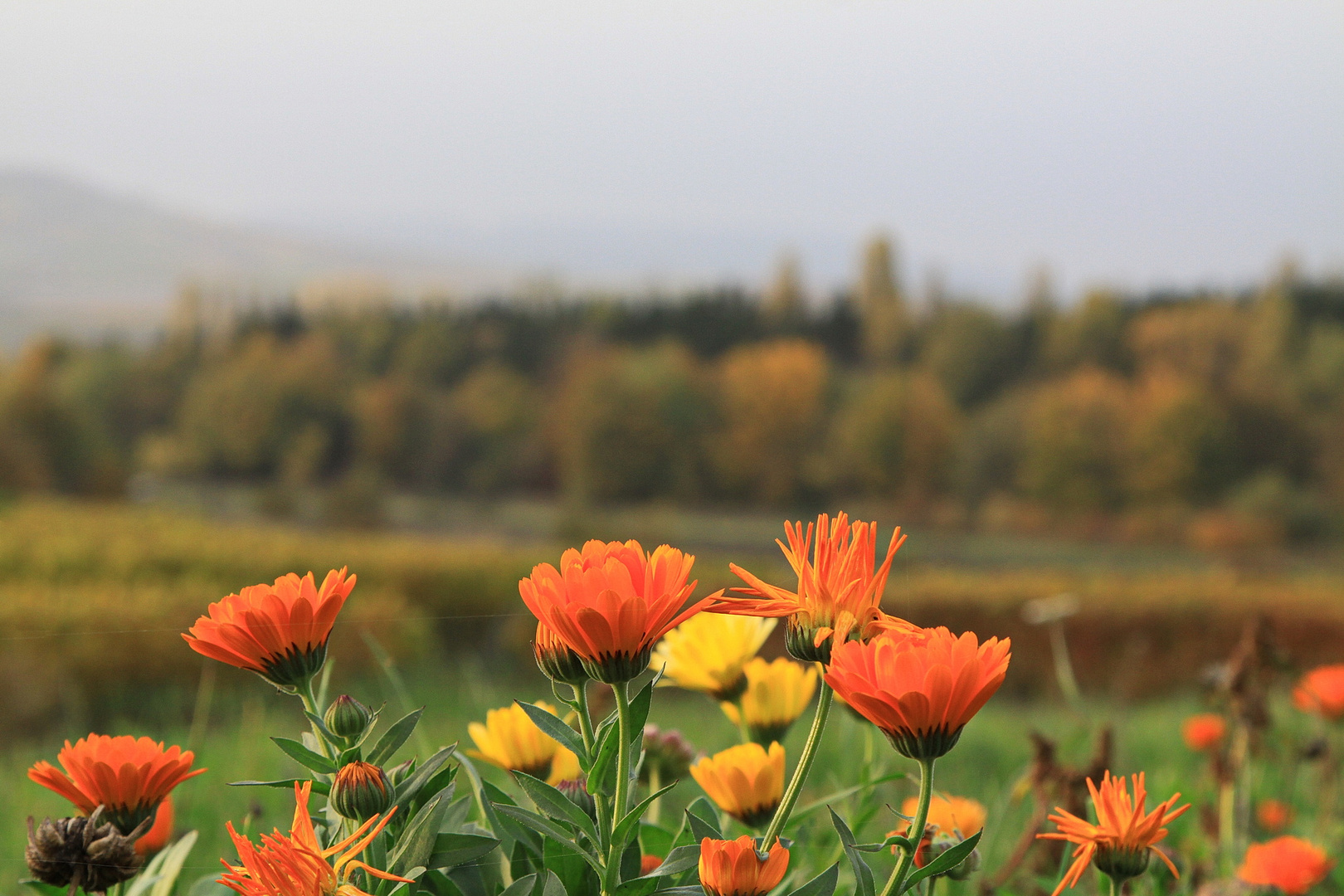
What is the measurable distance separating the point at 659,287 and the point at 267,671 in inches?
241

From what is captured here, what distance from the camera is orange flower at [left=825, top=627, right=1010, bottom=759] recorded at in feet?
1.38

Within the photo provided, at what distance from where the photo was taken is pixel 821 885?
50 centimetres

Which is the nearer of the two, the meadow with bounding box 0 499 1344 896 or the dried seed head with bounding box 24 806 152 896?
the dried seed head with bounding box 24 806 152 896

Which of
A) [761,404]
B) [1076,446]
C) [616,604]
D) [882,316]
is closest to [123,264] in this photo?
[761,404]

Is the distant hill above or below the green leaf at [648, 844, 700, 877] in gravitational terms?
above

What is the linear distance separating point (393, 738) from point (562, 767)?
157 millimetres

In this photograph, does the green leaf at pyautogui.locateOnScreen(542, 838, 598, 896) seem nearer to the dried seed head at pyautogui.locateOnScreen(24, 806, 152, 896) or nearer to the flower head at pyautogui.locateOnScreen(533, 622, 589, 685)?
the flower head at pyautogui.locateOnScreen(533, 622, 589, 685)

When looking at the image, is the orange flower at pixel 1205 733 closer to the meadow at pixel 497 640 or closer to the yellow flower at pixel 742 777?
the meadow at pixel 497 640

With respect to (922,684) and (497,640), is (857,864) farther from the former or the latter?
(497,640)

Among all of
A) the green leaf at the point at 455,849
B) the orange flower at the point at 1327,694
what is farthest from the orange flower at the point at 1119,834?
the orange flower at the point at 1327,694

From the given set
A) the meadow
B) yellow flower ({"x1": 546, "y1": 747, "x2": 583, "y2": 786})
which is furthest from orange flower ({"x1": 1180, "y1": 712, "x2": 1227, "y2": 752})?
yellow flower ({"x1": 546, "y1": 747, "x2": 583, "y2": 786})

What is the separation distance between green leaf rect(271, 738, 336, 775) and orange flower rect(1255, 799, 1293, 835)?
4.53 feet

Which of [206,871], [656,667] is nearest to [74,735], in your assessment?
[206,871]

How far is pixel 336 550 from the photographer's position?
530 cm
